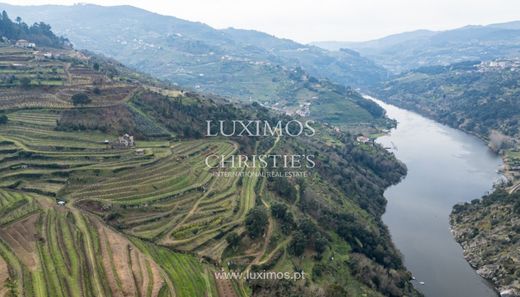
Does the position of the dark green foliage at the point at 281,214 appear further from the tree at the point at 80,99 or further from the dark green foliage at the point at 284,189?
the tree at the point at 80,99

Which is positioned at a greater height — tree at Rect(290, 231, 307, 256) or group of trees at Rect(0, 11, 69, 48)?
group of trees at Rect(0, 11, 69, 48)

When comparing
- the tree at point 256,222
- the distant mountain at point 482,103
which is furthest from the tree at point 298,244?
the distant mountain at point 482,103

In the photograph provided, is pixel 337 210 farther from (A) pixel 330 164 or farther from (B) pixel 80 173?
(B) pixel 80 173

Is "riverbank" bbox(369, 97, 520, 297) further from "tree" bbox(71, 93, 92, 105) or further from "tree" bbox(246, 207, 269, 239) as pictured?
"tree" bbox(71, 93, 92, 105)

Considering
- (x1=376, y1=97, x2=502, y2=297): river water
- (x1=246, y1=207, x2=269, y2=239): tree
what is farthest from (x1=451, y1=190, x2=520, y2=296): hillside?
(x1=246, y1=207, x2=269, y2=239): tree

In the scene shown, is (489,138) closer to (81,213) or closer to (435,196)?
(435,196)
